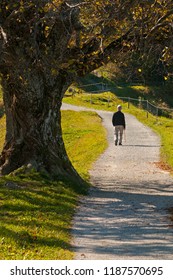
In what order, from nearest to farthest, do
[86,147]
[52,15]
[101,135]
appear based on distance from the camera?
[52,15]
[86,147]
[101,135]

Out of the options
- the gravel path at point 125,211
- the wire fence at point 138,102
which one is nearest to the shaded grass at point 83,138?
the gravel path at point 125,211

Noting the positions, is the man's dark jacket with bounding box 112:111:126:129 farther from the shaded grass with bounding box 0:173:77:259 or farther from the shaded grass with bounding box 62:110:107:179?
the shaded grass with bounding box 0:173:77:259

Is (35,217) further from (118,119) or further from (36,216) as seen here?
(118,119)

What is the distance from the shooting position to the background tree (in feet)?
55.5

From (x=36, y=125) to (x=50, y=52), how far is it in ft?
7.58

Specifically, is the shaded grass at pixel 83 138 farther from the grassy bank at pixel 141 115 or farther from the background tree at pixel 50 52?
the background tree at pixel 50 52

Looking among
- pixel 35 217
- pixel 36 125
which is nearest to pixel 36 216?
pixel 35 217

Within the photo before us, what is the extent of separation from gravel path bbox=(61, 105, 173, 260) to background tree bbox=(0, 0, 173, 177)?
7.80 feet

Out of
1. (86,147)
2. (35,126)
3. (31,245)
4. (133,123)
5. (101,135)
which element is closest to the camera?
(31,245)

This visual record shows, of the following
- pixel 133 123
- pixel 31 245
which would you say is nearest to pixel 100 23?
pixel 31 245

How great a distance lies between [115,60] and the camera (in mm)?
19016

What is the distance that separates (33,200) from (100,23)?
4888 millimetres

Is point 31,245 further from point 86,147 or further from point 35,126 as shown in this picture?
point 86,147

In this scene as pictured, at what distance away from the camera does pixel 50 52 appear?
18.6 m
